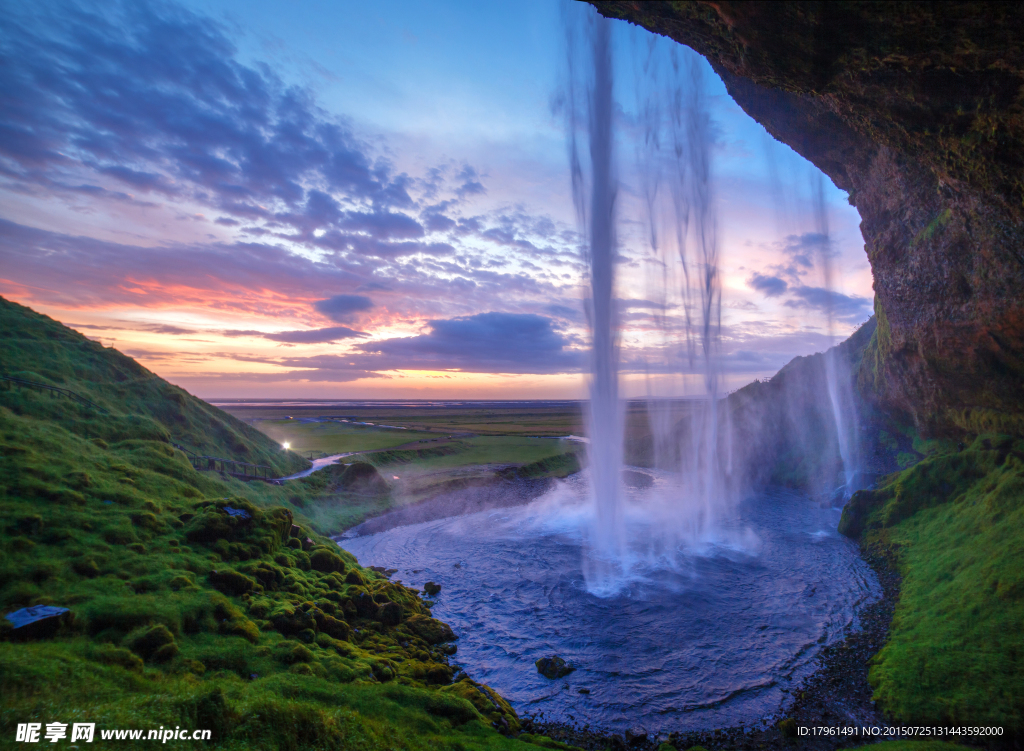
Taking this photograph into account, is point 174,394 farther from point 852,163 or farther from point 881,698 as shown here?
point 852,163

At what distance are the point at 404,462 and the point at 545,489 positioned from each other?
77.9 feet

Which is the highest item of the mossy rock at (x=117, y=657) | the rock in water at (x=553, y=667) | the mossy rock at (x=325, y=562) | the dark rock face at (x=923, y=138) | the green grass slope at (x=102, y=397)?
the dark rock face at (x=923, y=138)

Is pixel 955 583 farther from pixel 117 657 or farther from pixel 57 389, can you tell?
pixel 57 389

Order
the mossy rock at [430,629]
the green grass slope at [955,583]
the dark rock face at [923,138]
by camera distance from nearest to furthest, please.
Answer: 1. the dark rock face at [923,138]
2. the green grass slope at [955,583]
3. the mossy rock at [430,629]

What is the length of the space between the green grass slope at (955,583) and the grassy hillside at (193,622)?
14.0 m

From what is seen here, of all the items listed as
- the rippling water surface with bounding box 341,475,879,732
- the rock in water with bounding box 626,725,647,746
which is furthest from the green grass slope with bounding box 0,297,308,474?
the rock in water with bounding box 626,725,647,746

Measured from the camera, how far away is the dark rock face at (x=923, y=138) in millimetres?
10398

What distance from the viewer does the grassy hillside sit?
938 cm

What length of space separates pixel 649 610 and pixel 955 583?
1323cm

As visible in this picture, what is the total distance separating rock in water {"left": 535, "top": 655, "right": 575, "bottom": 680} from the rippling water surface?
284mm

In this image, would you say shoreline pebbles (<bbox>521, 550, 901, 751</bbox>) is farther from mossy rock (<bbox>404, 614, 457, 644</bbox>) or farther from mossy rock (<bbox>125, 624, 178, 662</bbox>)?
mossy rock (<bbox>125, 624, 178, 662</bbox>)

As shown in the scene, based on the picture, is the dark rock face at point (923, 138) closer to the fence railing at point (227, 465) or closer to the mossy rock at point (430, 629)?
the mossy rock at point (430, 629)

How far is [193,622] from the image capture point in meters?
14.3

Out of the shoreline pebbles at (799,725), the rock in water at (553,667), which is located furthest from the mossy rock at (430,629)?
the shoreline pebbles at (799,725)
